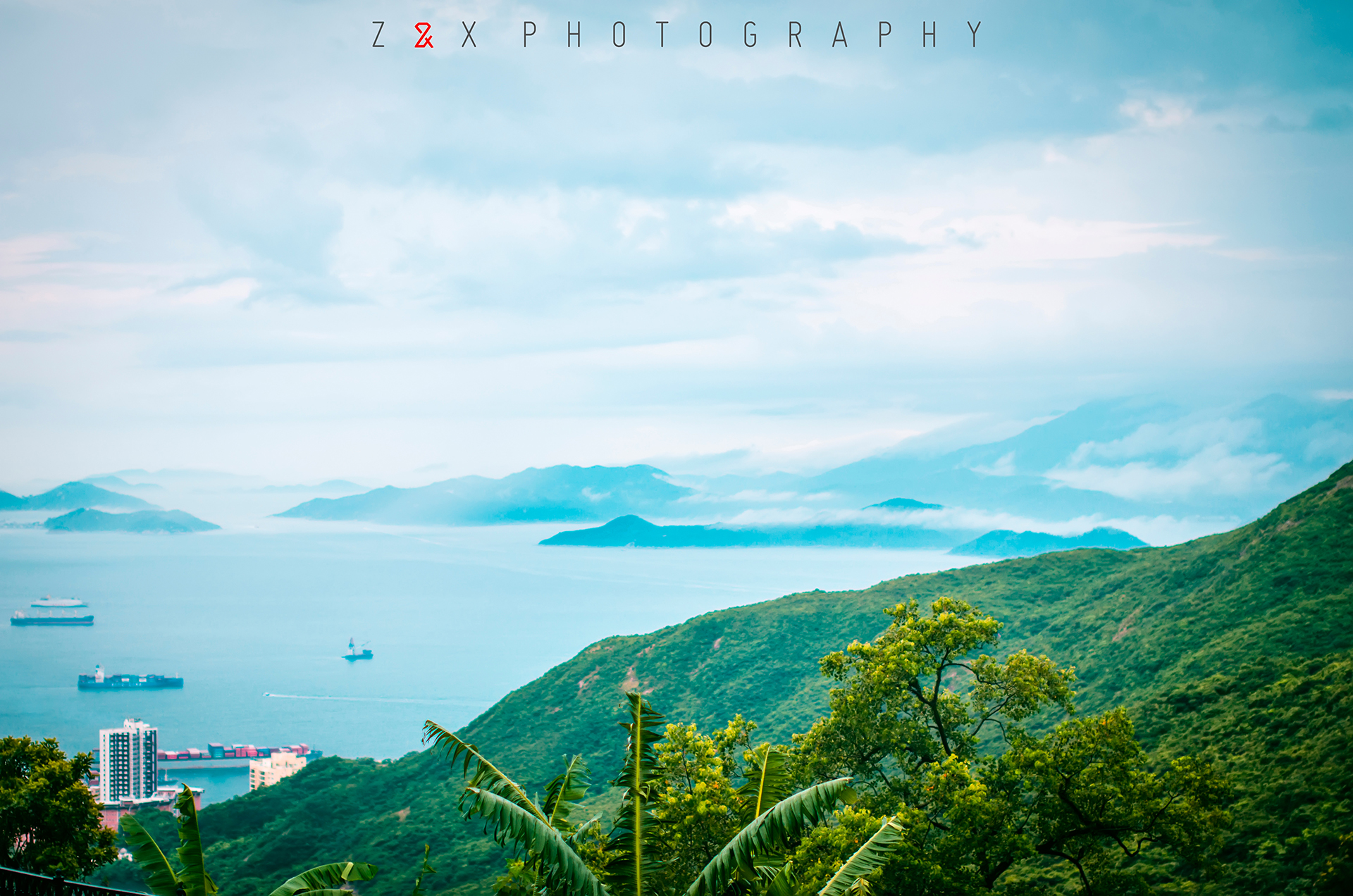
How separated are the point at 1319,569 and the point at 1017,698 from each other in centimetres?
1997

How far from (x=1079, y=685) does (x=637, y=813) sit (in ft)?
103

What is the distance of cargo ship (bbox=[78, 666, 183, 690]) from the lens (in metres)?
148

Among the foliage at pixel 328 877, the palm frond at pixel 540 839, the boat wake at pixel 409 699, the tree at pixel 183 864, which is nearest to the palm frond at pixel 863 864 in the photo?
the palm frond at pixel 540 839

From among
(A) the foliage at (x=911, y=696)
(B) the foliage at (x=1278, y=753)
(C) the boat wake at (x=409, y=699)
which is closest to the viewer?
(B) the foliage at (x=1278, y=753)

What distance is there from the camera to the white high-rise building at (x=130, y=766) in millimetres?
81369

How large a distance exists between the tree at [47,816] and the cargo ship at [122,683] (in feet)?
495

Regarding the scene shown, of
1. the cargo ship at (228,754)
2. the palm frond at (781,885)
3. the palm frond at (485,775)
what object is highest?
the palm frond at (485,775)

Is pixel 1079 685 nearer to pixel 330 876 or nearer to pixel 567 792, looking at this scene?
pixel 567 792

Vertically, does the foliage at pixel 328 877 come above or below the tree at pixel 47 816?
above

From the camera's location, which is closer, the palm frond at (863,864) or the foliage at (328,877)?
the palm frond at (863,864)

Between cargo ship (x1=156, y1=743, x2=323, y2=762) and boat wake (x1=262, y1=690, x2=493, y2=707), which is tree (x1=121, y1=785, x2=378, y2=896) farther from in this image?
boat wake (x1=262, y1=690, x2=493, y2=707)

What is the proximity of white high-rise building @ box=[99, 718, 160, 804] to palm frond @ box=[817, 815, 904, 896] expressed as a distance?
293 feet

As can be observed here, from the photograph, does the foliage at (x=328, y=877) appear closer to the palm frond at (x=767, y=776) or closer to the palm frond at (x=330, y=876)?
the palm frond at (x=330, y=876)

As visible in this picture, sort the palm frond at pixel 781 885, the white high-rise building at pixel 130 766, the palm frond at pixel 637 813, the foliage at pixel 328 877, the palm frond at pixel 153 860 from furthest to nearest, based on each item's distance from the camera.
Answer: the white high-rise building at pixel 130 766 < the foliage at pixel 328 877 < the palm frond at pixel 781 885 < the palm frond at pixel 637 813 < the palm frond at pixel 153 860
